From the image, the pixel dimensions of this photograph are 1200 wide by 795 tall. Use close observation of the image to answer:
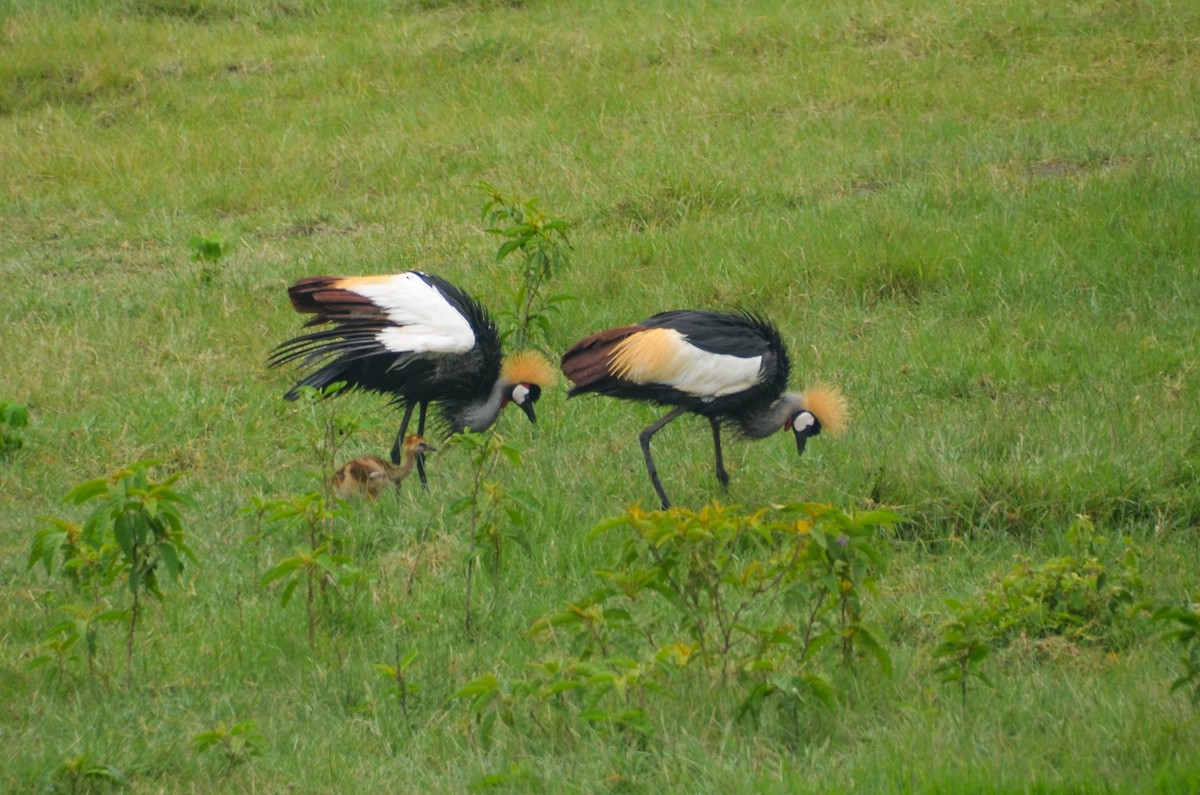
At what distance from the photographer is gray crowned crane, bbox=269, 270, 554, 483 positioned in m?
6.62

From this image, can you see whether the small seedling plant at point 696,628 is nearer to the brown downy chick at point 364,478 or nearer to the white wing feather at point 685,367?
the white wing feather at point 685,367

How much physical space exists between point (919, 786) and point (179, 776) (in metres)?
2.02

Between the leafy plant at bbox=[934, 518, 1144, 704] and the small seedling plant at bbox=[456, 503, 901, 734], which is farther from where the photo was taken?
the leafy plant at bbox=[934, 518, 1144, 704]

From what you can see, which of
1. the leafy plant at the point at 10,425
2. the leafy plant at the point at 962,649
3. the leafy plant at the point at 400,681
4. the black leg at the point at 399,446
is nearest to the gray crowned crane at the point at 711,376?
the black leg at the point at 399,446

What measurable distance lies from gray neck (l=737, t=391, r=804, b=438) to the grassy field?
209 mm

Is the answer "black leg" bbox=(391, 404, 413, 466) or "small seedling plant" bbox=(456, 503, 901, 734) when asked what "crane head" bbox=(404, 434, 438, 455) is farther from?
"small seedling plant" bbox=(456, 503, 901, 734)

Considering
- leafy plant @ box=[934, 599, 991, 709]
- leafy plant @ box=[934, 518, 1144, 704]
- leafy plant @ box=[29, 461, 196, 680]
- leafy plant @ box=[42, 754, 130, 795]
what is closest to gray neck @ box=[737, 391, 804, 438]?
leafy plant @ box=[934, 518, 1144, 704]

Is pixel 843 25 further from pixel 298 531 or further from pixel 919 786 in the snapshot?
pixel 919 786

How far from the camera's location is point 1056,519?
557 centimetres

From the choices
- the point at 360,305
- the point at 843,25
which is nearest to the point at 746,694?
the point at 360,305

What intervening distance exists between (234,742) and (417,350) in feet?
9.78

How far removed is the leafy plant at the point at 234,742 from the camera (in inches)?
150

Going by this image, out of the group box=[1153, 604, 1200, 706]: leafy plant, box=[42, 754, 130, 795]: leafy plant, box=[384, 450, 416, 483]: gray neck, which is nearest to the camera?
box=[1153, 604, 1200, 706]: leafy plant

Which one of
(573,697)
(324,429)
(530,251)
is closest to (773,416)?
(530,251)
